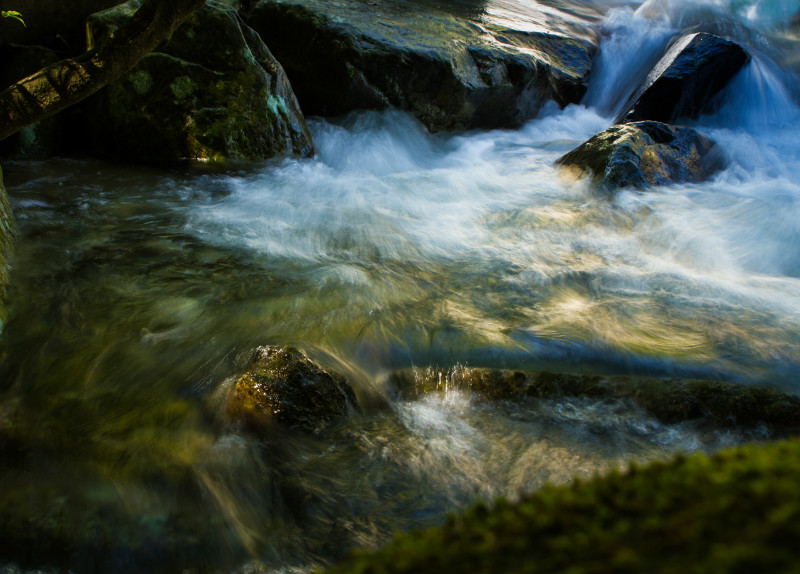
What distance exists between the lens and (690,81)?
9.84 metres

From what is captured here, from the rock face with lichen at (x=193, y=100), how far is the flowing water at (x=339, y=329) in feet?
1.38

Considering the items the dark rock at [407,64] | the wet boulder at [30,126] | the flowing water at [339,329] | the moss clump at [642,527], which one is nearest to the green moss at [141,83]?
the flowing water at [339,329]

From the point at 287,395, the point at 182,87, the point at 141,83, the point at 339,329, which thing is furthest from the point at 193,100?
the point at 287,395

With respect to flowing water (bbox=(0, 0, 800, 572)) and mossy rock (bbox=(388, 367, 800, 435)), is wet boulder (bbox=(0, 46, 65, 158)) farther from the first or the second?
mossy rock (bbox=(388, 367, 800, 435))

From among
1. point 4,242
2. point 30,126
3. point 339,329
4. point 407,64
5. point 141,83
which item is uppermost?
point 407,64

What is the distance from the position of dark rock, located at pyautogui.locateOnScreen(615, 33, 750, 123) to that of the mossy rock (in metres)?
7.66

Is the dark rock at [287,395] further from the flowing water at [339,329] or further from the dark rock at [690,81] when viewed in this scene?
the dark rock at [690,81]

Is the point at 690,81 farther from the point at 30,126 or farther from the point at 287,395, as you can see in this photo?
the point at 30,126

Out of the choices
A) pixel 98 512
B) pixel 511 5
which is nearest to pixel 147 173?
pixel 98 512

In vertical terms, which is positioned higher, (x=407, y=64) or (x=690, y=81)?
(x=690, y=81)

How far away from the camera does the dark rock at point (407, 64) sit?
8969mm

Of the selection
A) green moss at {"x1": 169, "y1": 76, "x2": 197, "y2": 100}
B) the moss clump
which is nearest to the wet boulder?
green moss at {"x1": 169, "y1": 76, "x2": 197, "y2": 100}

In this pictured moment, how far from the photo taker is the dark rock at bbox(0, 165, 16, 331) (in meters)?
3.83

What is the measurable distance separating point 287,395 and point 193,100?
543 centimetres
